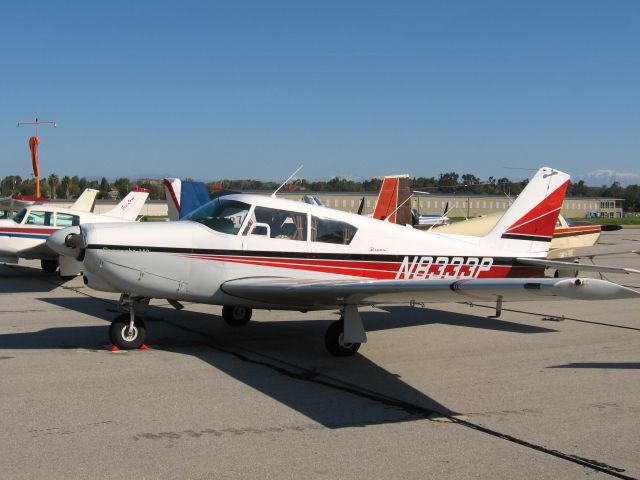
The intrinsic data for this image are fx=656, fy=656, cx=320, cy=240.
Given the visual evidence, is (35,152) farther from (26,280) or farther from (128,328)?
(128,328)

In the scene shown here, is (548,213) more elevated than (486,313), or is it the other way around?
(548,213)

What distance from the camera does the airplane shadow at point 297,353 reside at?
5988mm

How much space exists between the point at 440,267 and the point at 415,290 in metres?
3.00

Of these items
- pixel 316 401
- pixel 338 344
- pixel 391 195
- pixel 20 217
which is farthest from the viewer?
pixel 391 195

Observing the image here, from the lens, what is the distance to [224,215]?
8.27 metres

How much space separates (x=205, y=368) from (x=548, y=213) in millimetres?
6256

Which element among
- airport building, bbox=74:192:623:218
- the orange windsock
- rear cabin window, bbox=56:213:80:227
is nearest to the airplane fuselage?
rear cabin window, bbox=56:213:80:227

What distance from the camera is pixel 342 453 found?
15.5ft

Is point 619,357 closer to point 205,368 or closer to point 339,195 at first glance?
point 205,368

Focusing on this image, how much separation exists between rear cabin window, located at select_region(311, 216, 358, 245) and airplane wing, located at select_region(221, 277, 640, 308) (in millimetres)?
753

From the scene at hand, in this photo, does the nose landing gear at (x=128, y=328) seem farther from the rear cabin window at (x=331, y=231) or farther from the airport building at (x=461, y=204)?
the airport building at (x=461, y=204)

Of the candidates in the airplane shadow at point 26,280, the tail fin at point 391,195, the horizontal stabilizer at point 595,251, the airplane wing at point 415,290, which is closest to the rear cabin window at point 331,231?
the airplane wing at point 415,290

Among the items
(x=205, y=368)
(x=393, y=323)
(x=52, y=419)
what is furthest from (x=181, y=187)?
(x=52, y=419)

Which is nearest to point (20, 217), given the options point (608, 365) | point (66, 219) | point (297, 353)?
point (66, 219)
